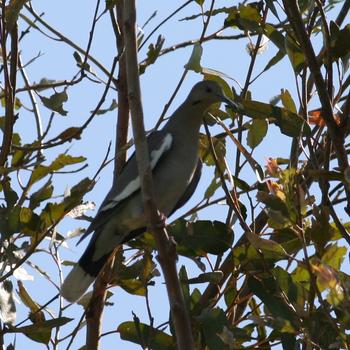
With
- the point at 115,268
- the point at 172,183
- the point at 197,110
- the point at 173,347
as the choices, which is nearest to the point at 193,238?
the point at 173,347

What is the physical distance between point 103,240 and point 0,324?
3.23 ft

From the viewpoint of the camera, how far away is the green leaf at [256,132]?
11.1 feet

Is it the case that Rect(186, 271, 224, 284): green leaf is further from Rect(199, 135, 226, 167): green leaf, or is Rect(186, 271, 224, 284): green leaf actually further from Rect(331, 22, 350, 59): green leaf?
Rect(331, 22, 350, 59): green leaf

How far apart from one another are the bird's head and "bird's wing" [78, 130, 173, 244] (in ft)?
0.72

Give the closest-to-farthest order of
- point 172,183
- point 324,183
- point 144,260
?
point 324,183 → point 144,260 → point 172,183

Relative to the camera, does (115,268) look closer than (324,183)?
No

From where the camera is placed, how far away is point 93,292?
3795 mm

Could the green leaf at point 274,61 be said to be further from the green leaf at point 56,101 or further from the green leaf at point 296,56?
the green leaf at point 56,101

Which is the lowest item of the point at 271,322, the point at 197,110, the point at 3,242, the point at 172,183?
the point at 271,322

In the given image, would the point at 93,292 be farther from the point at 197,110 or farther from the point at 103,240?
the point at 197,110

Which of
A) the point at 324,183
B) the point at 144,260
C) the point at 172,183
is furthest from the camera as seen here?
the point at 172,183

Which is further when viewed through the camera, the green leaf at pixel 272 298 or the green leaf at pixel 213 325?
the green leaf at pixel 213 325

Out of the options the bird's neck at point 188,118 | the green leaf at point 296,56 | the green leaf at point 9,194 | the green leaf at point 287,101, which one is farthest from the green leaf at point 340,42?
the bird's neck at point 188,118

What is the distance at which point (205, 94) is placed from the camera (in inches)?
173
